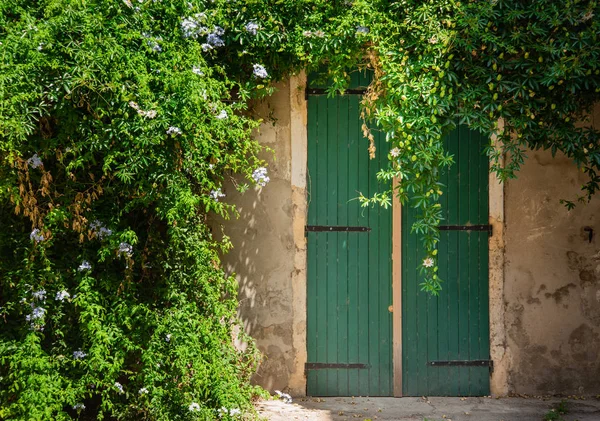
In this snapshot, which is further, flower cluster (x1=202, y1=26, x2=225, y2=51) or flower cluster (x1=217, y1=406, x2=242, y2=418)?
flower cluster (x1=202, y1=26, x2=225, y2=51)

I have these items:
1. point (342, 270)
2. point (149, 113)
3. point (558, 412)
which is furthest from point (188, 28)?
point (558, 412)

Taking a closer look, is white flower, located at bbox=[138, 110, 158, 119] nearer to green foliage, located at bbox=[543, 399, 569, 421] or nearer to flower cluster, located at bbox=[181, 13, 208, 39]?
flower cluster, located at bbox=[181, 13, 208, 39]

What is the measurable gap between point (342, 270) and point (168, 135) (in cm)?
181

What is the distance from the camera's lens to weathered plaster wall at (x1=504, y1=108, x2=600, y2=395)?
5.67 meters

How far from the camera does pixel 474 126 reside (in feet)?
16.0

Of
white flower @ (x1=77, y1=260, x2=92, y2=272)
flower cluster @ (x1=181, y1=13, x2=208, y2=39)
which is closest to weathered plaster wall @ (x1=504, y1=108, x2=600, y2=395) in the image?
flower cluster @ (x1=181, y1=13, x2=208, y2=39)

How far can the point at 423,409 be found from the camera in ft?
17.7

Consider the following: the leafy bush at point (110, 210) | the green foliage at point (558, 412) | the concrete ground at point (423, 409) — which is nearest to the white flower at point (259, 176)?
the leafy bush at point (110, 210)

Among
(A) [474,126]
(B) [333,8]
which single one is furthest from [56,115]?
(A) [474,126]

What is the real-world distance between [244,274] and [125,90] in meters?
1.80

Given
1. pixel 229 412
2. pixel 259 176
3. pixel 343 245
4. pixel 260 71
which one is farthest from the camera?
pixel 343 245

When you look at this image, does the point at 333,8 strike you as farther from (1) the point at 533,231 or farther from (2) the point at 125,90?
(1) the point at 533,231

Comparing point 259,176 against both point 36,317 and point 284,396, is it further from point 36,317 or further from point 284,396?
point 36,317

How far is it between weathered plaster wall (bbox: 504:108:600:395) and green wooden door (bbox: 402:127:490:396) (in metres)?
0.21
